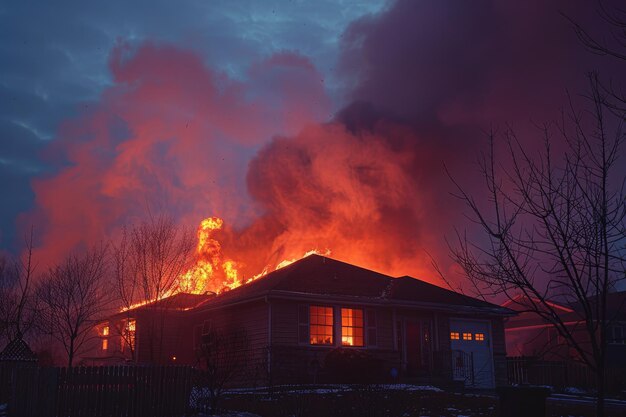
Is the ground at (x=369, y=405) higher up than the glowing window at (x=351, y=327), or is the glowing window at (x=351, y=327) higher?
the glowing window at (x=351, y=327)

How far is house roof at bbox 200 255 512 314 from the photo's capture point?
75.4ft

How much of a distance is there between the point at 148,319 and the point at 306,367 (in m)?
7.85

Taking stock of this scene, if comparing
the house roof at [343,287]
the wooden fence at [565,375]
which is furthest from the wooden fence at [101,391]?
the wooden fence at [565,375]

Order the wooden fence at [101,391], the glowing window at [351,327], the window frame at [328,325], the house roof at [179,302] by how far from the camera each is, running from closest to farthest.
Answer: the wooden fence at [101,391] < the window frame at [328,325] < the glowing window at [351,327] < the house roof at [179,302]

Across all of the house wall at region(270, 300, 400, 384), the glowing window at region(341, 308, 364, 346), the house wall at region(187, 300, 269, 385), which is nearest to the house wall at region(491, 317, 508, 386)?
the house wall at region(270, 300, 400, 384)

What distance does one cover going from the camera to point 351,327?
77.5 ft

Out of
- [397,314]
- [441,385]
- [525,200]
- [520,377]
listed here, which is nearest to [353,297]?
[397,314]

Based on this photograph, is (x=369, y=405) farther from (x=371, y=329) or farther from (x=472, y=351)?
(x=472, y=351)

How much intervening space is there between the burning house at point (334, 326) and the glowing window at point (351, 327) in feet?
0.13

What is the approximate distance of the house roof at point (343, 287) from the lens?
2298 cm

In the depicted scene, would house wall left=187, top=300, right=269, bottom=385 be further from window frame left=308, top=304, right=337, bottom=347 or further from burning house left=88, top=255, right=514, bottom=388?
window frame left=308, top=304, right=337, bottom=347

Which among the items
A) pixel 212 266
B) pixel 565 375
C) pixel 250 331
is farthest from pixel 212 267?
pixel 565 375

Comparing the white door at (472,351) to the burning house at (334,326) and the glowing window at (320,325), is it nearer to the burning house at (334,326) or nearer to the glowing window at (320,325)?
the burning house at (334,326)

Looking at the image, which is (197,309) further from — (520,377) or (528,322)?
(528,322)
